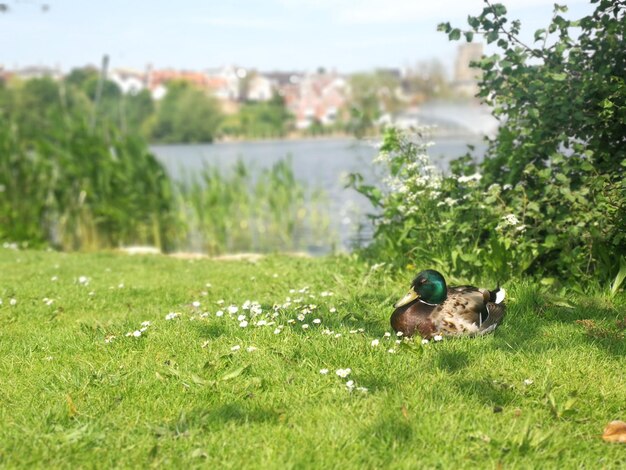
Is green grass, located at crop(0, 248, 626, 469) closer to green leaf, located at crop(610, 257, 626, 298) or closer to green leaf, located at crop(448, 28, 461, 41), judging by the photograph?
green leaf, located at crop(610, 257, 626, 298)

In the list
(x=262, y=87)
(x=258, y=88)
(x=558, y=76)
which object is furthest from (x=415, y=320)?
(x=262, y=87)

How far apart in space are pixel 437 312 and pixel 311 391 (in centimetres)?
123

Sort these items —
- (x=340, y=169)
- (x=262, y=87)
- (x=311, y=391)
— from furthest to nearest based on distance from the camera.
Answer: (x=262, y=87) → (x=340, y=169) → (x=311, y=391)

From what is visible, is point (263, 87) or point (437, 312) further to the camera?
point (263, 87)

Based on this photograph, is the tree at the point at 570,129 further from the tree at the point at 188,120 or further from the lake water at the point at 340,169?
the tree at the point at 188,120

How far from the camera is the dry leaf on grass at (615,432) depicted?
355 cm

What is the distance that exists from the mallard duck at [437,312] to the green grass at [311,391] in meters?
0.11

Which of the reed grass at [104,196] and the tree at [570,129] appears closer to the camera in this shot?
the tree at [570,129]

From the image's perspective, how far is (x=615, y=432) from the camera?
3.59 metres

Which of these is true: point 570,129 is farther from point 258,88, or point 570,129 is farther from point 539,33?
point 258,88

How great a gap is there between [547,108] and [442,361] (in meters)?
2.82

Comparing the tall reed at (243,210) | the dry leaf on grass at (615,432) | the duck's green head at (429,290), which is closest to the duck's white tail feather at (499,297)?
the duck's green head at (429,290)

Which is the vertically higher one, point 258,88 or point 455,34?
point 455,34

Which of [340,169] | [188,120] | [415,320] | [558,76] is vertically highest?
[558,76]
